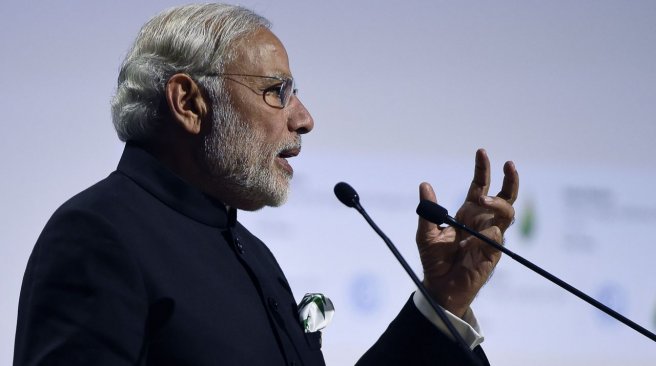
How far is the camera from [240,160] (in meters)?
1.96

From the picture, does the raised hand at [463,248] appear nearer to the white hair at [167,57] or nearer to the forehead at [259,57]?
the forehead at [259,57]

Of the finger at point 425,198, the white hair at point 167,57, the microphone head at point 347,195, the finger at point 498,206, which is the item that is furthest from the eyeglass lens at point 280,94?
the finger at point 498,206

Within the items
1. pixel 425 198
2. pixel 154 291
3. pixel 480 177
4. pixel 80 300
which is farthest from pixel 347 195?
pixel 80 300

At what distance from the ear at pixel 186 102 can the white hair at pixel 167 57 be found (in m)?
0.02

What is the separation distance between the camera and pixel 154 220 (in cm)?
176

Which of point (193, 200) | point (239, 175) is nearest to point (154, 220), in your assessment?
point (193, 200)

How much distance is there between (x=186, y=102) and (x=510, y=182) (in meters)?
0.68

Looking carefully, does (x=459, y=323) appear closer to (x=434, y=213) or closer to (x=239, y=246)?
(x=434, y=213)

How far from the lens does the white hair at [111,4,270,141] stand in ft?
6.36

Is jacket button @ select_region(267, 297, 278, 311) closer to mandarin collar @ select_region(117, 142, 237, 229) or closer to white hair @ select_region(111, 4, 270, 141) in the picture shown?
mandarin collar @ select_region(117, 142, 237, 229)

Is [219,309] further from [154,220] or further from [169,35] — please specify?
[169,35]

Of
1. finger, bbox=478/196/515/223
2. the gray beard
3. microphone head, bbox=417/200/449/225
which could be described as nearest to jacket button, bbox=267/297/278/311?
the gray beard

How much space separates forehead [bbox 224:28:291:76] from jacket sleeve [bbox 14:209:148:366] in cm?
55

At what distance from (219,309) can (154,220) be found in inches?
8.2
